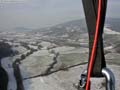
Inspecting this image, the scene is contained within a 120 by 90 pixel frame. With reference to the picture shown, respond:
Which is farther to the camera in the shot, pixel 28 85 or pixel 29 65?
pixel 29 65

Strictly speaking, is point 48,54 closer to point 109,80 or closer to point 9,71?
point 9,71

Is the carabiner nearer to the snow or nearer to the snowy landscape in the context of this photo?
the snowy landscape

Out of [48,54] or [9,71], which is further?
[48,54]

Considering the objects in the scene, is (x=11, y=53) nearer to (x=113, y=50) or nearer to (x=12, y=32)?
(x=12, y=32)

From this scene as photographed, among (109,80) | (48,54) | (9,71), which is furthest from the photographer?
(48,54)

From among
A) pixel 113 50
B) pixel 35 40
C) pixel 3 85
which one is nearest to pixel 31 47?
pixel 35 40

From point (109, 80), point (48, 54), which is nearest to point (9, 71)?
point (48, 54)

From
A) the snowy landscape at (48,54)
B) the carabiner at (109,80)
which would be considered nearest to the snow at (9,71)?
the snowy landscape at (48,54)

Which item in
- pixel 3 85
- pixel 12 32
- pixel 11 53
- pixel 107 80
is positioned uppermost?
pixel 107 80
